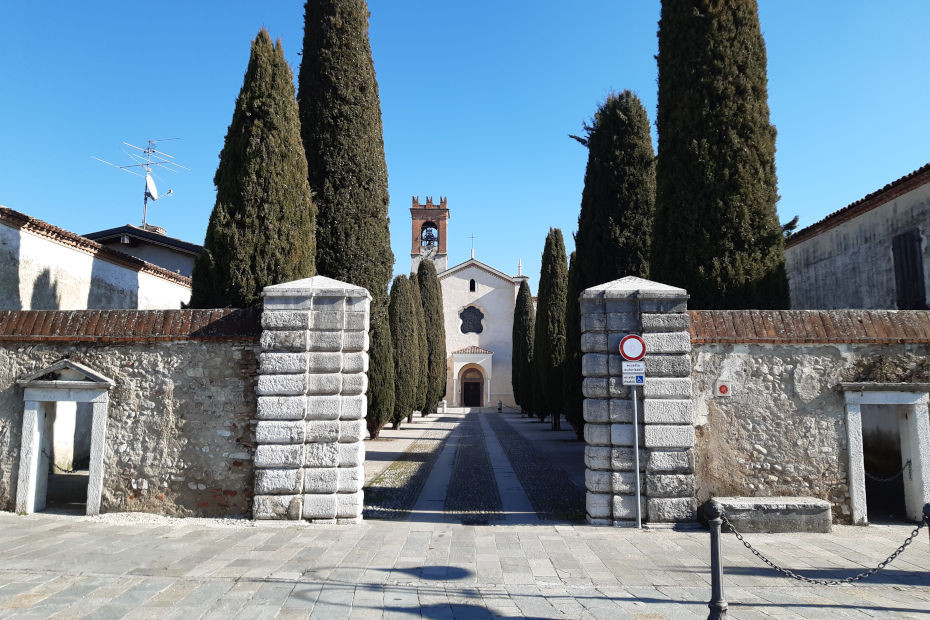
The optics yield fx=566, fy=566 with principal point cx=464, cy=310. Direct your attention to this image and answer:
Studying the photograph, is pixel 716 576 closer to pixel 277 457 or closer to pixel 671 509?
pixel 671 509

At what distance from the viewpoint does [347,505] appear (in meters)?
6.92

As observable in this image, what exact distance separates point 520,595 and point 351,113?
35.4ft

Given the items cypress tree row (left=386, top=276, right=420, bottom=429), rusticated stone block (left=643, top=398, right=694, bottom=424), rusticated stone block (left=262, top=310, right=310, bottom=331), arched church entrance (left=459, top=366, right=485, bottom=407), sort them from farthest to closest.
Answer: arched church entrance (left=459, top=366, right=485, bottom=407) < cypress tree row (left=386, top=276, right=420, bottom=429) < rusticated stone block (left=262, top=310, right=310, bottom=331) < rusticated stone block (left=643, top=398, right=694, bottom=424)

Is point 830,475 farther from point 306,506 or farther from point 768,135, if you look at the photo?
point 306,506

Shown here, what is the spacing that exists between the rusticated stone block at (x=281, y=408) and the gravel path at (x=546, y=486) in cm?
360

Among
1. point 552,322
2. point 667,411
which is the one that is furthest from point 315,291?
point 552,322

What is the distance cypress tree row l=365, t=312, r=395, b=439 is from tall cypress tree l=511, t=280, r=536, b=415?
1452 cm

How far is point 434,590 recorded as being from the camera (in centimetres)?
478

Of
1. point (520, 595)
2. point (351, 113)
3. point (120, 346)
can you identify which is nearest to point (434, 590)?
point (520, 595)

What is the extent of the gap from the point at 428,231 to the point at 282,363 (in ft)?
130

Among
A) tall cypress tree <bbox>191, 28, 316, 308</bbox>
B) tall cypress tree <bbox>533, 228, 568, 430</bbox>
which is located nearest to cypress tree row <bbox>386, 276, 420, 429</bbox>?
tall cypress tree <bbox>533, 228, 568, 430</bbox>

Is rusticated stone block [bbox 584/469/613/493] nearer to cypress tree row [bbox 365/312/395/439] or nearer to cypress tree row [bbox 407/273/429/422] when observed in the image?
cypress tree row [bbox 365/312/395/439]

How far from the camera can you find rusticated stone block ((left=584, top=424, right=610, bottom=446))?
22.7ft

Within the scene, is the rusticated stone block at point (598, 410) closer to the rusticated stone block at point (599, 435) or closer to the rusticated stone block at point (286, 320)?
the rusticated stone block at point (599, 435)
